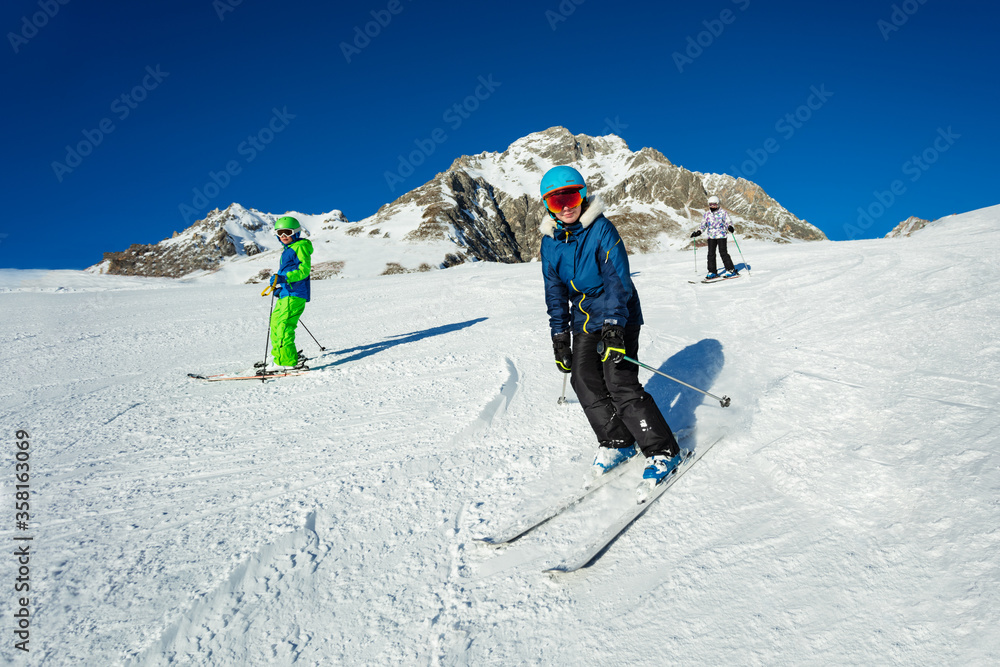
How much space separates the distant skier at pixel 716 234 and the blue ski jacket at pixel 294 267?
9.36 m

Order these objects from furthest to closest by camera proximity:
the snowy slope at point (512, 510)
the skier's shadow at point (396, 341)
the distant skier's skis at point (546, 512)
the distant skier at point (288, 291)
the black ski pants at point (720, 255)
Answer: the black ski pants at point (720, 255)
the skier's shadow at point (396, 341)
the distant skier at point (288, 291)
the distant skier's skis at point (546, 512)
the snowy slope at point (512, 510)

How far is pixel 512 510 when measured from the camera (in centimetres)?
327

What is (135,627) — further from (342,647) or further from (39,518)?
(39,518)

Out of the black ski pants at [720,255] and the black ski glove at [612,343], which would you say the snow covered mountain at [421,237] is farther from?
the black ski glove at [612,343]

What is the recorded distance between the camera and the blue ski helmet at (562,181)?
3.63 m

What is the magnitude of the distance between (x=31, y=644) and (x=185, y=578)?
0.64 metres

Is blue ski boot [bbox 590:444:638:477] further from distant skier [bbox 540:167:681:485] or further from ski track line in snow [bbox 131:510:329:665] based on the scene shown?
ski track line in snow [bbox 131:510:329:665]

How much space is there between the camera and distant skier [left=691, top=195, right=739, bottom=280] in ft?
39.8

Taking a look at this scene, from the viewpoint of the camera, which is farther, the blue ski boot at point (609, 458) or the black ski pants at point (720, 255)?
the black ski pants at point (720, 255)

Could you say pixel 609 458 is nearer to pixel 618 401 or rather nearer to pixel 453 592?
pixel 618 401

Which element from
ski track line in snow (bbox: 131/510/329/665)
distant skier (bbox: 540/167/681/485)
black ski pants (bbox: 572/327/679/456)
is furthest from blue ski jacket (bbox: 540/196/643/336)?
ski track line in snow (bbox: 131/510/329/665)

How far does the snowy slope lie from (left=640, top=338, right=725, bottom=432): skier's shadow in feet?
0.15

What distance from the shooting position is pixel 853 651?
6.66 ft

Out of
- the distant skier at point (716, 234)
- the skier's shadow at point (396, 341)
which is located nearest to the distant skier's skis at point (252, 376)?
the skier's shadow at point (396, 341)
